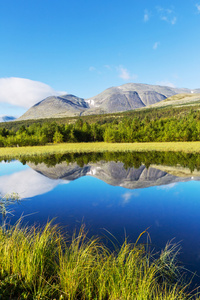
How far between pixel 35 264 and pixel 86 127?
104 metres

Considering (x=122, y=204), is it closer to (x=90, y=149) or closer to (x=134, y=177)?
(x=134, y=177)

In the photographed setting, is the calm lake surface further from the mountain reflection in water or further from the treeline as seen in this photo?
the treeline

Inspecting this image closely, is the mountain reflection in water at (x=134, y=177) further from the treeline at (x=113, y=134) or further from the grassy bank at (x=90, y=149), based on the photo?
the treeline at (x=113, y=134)

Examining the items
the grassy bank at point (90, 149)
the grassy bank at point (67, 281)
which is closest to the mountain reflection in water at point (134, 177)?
the grassy bank at point (67, 281)

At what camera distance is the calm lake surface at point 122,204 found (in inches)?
368

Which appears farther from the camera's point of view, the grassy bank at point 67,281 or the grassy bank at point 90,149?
the grassy bank at point 90,149

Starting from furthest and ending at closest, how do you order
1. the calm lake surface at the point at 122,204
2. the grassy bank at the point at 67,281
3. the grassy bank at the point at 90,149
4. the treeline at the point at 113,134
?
1. the treeline at the point at 113,134
2. the grassy bank at the point at 90,149
3. the calm lake surface at the point at 122,204
4. the grassy bank at the point at 67,281

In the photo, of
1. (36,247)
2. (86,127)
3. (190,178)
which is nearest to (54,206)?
(36,247)

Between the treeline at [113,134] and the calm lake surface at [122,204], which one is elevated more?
the treeline at [113,134]

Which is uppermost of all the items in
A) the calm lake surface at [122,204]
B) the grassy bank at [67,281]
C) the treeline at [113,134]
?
the treeline at [113,134]

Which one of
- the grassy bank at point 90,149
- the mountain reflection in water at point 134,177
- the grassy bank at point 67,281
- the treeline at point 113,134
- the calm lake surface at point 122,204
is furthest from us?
the treeline at point 113,134

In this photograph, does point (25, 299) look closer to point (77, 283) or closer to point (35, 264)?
point (35, 264)

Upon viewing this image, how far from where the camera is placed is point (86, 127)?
4232 inches

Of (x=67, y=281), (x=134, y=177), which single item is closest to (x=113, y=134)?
(x=134, y=177)
